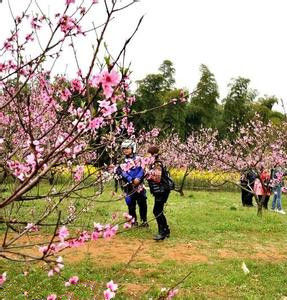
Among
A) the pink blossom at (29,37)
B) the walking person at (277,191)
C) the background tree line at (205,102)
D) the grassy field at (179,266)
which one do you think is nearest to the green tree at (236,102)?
the background tree line at (205,102)

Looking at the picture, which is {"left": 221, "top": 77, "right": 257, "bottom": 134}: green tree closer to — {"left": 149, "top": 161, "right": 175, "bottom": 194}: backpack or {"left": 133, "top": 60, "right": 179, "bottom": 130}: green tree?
{"left": 133, "top": 60, "right": 179, "bottom": 130}: green tree

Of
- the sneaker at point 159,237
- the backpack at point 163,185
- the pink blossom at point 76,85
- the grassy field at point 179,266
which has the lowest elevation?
the grassy field at point 179,266

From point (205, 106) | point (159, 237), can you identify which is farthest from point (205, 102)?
point (159, 237)

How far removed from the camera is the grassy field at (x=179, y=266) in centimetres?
596

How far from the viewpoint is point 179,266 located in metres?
7.19

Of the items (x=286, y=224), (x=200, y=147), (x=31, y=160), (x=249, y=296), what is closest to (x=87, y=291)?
(x=249, y=296)

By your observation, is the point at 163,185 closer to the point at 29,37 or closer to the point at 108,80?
the point at 29,37

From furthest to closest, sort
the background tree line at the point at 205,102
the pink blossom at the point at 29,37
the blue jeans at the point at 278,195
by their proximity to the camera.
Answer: the background tree line at the point at 205,102 → the blue jeans at the point at 278,195 → the pink blossom at the point at 29,37

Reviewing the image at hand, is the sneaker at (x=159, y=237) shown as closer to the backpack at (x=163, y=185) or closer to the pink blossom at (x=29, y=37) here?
the backpack at (x=163, y=185)

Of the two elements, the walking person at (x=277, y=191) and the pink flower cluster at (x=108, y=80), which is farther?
the walking person at (x=277, y=191)

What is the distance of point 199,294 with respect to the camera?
594 cm

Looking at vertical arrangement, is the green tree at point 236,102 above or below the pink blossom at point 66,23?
above

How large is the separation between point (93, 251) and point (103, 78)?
6.77 meters

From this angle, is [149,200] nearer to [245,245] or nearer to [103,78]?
[245,245]
